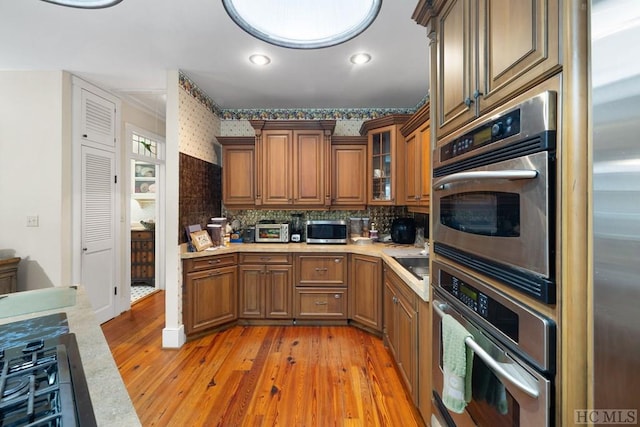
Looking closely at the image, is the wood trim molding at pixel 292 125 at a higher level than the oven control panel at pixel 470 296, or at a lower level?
higher

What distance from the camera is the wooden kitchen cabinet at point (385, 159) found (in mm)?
2861

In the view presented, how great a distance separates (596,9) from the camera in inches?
21.9

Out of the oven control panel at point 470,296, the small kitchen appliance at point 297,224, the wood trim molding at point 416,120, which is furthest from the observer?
the small kitchen appliance at point 297,224

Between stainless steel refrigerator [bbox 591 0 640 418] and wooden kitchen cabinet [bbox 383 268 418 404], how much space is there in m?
1.11

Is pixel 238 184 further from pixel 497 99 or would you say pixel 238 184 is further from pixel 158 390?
pixel 497 99

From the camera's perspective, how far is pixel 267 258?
9.56 feet

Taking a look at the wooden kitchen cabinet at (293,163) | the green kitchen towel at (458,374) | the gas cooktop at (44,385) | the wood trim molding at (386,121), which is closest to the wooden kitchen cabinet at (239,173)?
the wooden kitchen cabinet at (293,163)

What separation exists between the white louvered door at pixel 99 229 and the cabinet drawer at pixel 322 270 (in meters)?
2.18

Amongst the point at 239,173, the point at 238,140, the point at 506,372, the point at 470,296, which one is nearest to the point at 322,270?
the point at 239,173

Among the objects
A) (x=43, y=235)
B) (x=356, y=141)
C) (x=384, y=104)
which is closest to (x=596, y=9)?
(x=356, y=141)

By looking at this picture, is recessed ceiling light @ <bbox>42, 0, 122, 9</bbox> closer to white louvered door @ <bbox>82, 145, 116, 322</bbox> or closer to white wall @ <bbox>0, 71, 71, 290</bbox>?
white wall @ <bbox>0, 71, 71, 290</bbox>

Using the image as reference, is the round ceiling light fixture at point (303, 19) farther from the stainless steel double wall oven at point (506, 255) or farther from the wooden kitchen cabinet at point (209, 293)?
the wooden kitchen cabinet at point (209, 293)

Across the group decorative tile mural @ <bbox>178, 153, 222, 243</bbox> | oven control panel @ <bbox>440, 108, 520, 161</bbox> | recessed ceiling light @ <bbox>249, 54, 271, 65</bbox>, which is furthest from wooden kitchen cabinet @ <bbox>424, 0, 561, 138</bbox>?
decorative tile mural @ <bbox>178, 153, 222, 243</bbox>

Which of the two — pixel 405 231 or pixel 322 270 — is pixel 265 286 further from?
pixel 405 231
